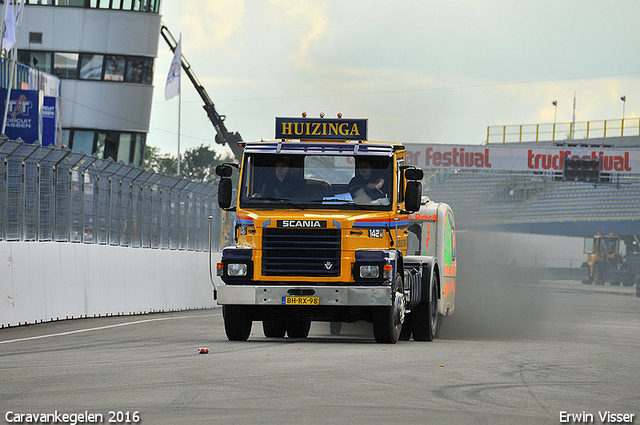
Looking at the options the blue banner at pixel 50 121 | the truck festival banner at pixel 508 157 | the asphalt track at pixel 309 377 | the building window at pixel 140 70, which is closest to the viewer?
the asphalt track at pixel 309 377

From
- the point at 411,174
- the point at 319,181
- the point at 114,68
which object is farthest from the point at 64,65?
the point at 411,174

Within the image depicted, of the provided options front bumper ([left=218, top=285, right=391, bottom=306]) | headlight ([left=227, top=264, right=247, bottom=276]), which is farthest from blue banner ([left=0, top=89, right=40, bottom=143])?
front bumper ([left=218, top=285, right=391, bottom=306])

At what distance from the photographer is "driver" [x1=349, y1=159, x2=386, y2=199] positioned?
47.0 feet

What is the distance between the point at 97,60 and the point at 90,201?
32328 mm

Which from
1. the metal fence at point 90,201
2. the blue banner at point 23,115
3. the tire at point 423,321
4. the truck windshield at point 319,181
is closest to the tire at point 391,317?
the truck windshield at point 319,181

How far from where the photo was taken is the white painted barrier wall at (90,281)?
18.0 meters

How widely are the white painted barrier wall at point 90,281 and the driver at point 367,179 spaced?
21.9ft

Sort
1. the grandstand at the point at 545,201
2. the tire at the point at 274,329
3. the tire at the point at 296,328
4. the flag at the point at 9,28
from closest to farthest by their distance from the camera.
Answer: the tire at the point at 274,329
the tire at the point at 296,328
the flag at the point at 9,28
the grandstand at the point at 545,201

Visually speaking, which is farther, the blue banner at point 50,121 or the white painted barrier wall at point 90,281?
the blue banner at point 50,121

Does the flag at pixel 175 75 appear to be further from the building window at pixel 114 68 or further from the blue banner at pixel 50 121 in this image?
the blue banner at pixel 50 121

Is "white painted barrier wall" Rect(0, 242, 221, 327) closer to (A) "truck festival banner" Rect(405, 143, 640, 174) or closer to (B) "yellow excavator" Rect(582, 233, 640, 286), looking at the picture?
(A) "truck festival banner" Rect(405, 143, 640, 174)

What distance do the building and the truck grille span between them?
40.8 metres

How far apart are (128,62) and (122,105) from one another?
2.20m

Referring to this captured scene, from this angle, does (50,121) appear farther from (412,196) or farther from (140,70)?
(412,196)
